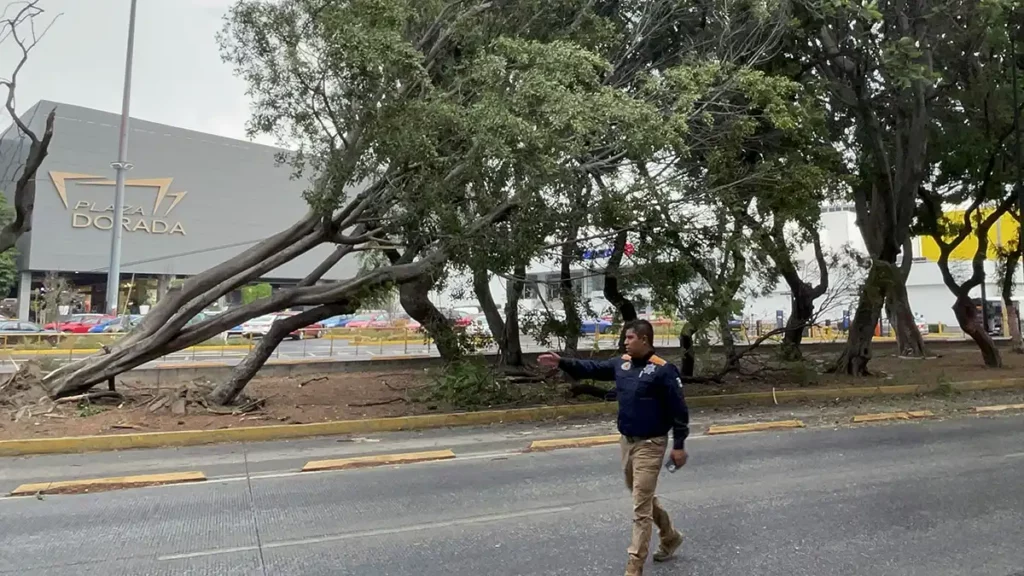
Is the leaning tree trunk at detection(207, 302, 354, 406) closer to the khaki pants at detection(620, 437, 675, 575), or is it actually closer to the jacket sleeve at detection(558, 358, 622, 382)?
the jacket sleeve at detection(558, 358, 622, 382)

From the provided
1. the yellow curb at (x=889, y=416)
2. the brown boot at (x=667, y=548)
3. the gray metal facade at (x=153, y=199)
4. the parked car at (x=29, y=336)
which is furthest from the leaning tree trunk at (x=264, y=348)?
the gray metal facade at (x=153, y=199)

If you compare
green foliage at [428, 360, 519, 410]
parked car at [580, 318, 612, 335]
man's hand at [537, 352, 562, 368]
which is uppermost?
parked car at [580, 318, 612, 335]

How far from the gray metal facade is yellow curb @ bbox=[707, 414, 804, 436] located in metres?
35.4

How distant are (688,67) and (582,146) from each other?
8.94 feet

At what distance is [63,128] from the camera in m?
44.8

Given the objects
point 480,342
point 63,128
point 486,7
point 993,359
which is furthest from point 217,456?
point 63,128

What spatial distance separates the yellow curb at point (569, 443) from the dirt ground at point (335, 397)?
339 centimetres

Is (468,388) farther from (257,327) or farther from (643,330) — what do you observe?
(257,327)

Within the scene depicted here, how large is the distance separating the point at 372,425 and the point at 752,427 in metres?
5.82

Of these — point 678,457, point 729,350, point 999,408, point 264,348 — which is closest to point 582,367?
point 678,457

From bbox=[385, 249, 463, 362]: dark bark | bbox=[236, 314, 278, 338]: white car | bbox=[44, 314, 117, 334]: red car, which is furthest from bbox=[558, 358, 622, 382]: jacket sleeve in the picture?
bbox=[44, 314, 117, 334]: red car

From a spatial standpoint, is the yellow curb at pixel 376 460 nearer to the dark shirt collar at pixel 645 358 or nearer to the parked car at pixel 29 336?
the dark shirt collar at pixel 645 358

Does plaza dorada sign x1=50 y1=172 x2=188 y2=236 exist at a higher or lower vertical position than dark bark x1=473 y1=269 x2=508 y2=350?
higher

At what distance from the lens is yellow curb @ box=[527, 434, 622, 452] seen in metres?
9.72
